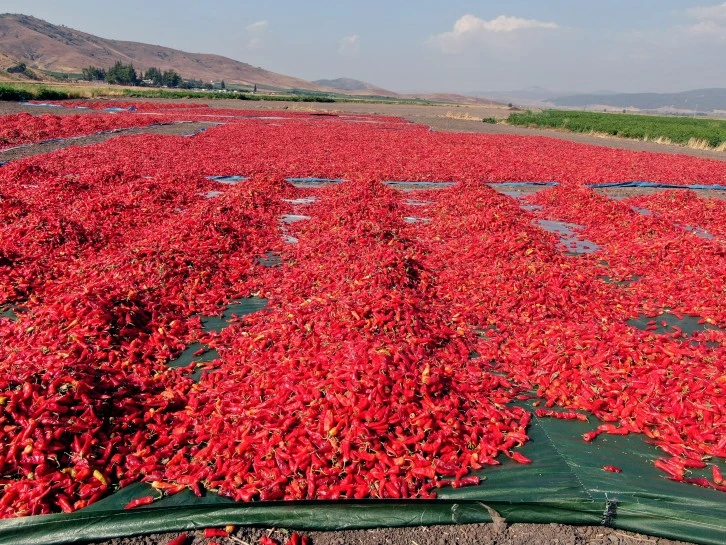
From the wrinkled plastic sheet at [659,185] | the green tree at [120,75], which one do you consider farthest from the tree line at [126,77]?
the wrinkled plastic sheet at [659,185]

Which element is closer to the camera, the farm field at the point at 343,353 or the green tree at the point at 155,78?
the farm field at the point at 343,353

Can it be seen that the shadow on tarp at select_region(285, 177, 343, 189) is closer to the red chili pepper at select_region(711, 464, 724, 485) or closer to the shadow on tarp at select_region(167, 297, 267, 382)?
the shadow on tarp at select_region(167, 297, 267, 382)

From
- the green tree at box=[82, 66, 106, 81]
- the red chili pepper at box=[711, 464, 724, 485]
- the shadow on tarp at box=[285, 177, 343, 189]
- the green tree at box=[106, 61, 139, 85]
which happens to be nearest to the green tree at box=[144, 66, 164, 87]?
the green tree at box=[106, 61, 139, 85]

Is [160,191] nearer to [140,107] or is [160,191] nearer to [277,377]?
[277,377]

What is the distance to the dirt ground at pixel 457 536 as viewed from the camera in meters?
3.29

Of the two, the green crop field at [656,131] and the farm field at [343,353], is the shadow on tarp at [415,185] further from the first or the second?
the green crop field at [656,131]

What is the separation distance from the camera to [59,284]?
6.74m

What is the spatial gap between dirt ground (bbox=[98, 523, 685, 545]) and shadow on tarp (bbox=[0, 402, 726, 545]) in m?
0.05

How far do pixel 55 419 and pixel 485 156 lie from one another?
2077 cm

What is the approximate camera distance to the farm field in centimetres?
370

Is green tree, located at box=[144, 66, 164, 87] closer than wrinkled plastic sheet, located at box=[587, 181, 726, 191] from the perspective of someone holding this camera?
No

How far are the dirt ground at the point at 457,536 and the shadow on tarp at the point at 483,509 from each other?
0.05 metres

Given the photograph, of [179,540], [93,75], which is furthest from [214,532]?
[93,75]

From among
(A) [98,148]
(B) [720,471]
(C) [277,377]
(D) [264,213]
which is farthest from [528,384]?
(A) [98,148]
